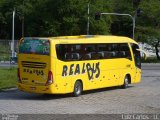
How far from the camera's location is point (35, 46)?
21.4 metres

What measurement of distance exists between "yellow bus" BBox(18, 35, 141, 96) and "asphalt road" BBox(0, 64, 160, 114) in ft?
1.73

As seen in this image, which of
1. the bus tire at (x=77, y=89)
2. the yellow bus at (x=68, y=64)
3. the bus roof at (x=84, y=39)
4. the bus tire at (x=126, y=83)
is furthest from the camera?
the bus tire at (x=126, y=83)

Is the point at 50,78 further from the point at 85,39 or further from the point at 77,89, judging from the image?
the point at 85,39

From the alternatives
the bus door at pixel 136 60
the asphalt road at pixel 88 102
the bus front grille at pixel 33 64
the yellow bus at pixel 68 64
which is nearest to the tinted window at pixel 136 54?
the bus door at pixel 136 60

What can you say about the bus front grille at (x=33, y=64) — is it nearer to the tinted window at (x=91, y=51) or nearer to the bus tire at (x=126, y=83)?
→ the tinted window at (x=91, y=51)

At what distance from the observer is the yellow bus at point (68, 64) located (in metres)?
21.0

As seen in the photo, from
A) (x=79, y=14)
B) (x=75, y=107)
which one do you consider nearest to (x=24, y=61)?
(x=75, y=107)

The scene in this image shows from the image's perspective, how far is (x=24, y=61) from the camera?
2172cm

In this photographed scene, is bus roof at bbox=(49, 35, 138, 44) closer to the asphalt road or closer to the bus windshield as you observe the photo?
the bus windshield

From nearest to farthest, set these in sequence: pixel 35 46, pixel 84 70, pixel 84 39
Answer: pixel 35 46 → pixel 84 70 → pixel 84 39

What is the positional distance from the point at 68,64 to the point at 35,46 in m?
1.65

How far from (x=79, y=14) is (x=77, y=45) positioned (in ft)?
201

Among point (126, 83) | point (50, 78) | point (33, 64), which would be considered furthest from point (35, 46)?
point (126, 83)

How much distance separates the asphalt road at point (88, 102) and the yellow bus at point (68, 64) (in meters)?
0.53
